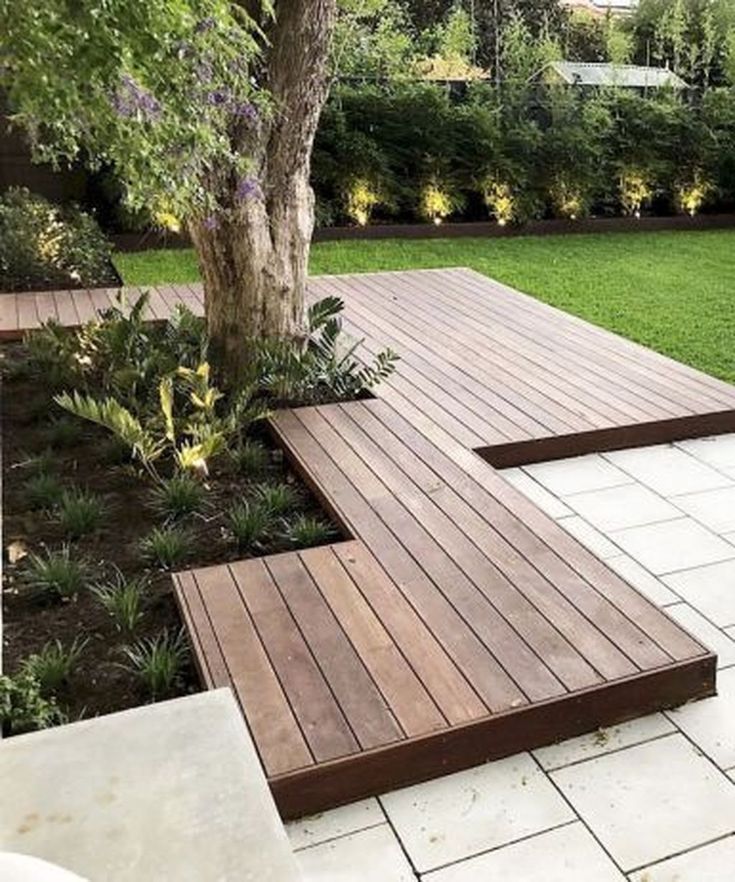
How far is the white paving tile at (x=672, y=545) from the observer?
2.77m

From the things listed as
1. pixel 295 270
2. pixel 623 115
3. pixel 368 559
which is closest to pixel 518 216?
pixel 623 115

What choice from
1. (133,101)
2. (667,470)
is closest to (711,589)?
(667,470)

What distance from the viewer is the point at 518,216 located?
8219 millimetres

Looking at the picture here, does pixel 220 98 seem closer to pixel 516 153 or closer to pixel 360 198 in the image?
pixel 360 198

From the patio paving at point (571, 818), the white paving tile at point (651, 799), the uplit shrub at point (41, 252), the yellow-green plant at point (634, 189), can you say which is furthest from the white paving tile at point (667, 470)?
the yellow-green plant at point (634, 189)

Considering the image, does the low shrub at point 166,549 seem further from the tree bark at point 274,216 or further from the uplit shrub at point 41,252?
the uplit shrub at point 41,252

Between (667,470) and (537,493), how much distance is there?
0.58 m

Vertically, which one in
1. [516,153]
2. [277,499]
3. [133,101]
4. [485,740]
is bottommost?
Answer: [485,740]

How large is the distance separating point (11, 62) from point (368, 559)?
156 centimetres

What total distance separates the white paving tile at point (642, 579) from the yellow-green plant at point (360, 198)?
5755 mm

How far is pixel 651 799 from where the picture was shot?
1838mm

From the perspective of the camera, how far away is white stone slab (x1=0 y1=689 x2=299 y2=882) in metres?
1.22

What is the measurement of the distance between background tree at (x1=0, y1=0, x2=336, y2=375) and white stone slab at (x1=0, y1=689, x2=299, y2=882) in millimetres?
1131

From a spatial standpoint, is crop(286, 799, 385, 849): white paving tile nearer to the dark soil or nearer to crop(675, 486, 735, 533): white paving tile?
the dark soil
